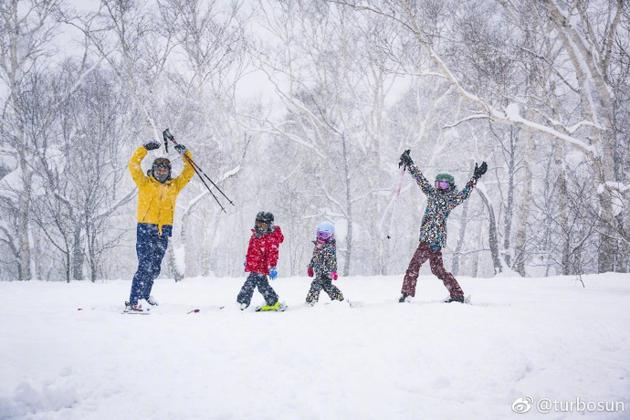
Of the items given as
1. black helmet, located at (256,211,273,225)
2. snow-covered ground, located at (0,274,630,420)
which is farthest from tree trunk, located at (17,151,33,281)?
snow-covered ground, located at (0,274,630,420)

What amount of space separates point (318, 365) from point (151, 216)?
290cm

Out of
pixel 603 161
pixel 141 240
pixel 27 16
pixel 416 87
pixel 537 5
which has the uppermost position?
pixel 27 16

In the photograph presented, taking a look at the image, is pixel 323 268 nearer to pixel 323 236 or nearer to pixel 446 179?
pixel 323 236

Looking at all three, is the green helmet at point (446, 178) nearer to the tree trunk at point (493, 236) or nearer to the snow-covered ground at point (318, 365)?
the snow-covered ground at point (318, 365)

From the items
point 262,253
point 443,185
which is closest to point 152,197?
point 262,253

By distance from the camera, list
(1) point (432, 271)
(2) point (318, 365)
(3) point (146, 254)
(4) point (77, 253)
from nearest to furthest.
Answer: (2) point (318, 365) → (3) point (146, 254) → (1) point (432, 271) → (4) point (77, 253)

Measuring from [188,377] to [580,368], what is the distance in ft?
8.19

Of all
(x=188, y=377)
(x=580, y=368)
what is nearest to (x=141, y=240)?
(x=188, y=377)

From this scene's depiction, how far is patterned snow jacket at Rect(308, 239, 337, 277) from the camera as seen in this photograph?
4.78 meters

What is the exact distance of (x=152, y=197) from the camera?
14.4ft

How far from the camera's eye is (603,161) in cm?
660

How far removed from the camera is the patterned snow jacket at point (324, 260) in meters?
4.78

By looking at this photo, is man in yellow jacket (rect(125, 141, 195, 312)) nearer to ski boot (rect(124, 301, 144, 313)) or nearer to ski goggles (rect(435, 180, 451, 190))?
ski boot (rect(124, 301, 144, 313))

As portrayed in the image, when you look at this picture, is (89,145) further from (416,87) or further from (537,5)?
(416,87)
